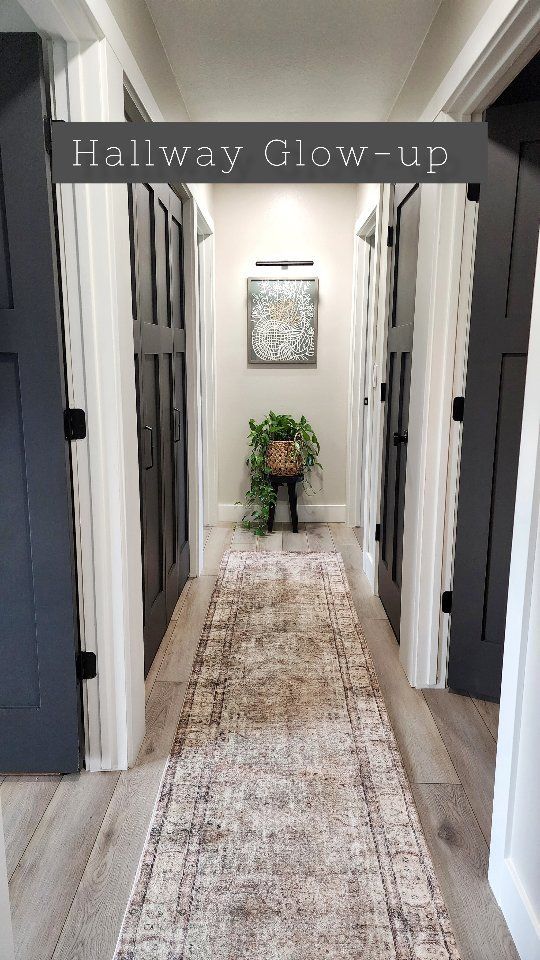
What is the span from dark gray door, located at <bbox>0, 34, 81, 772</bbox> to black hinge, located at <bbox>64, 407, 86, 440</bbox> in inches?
1.2

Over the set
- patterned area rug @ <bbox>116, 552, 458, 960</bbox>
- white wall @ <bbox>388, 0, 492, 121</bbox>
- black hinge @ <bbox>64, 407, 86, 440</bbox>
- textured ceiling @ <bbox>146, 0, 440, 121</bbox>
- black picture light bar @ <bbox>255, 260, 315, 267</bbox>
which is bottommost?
patterned area rug @ <bbox>116, 552, 458, 960</bbox>

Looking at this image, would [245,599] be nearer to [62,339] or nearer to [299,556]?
[299,556]

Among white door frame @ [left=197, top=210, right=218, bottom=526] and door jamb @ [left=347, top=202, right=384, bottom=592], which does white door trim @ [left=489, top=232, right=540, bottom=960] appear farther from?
white door frame @ [left=197, top=210, right=218, bottom=526]

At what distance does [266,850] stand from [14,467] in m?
1.21

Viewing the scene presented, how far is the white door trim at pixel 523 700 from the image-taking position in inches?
55.7

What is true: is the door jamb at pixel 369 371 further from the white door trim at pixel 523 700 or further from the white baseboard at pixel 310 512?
the white door trim at pixel 523 700

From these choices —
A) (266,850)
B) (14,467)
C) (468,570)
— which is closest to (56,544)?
(14,467)

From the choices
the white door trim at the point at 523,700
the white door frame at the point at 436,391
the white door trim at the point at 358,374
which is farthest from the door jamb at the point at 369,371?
the white door trim at the point at 523,700

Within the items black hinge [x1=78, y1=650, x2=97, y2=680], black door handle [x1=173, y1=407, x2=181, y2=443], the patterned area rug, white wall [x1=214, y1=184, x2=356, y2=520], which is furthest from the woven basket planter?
black hinge [x1=78, y1=650, x2=97, y2=680]

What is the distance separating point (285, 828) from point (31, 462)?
1.20 metres

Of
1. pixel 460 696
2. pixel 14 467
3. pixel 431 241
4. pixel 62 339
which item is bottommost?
pixel 460 696

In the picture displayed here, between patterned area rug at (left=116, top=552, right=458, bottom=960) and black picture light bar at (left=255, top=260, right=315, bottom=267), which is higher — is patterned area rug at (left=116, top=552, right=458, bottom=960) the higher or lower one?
the lower one

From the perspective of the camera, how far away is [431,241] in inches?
93.6

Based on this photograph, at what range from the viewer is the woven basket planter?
466cm
